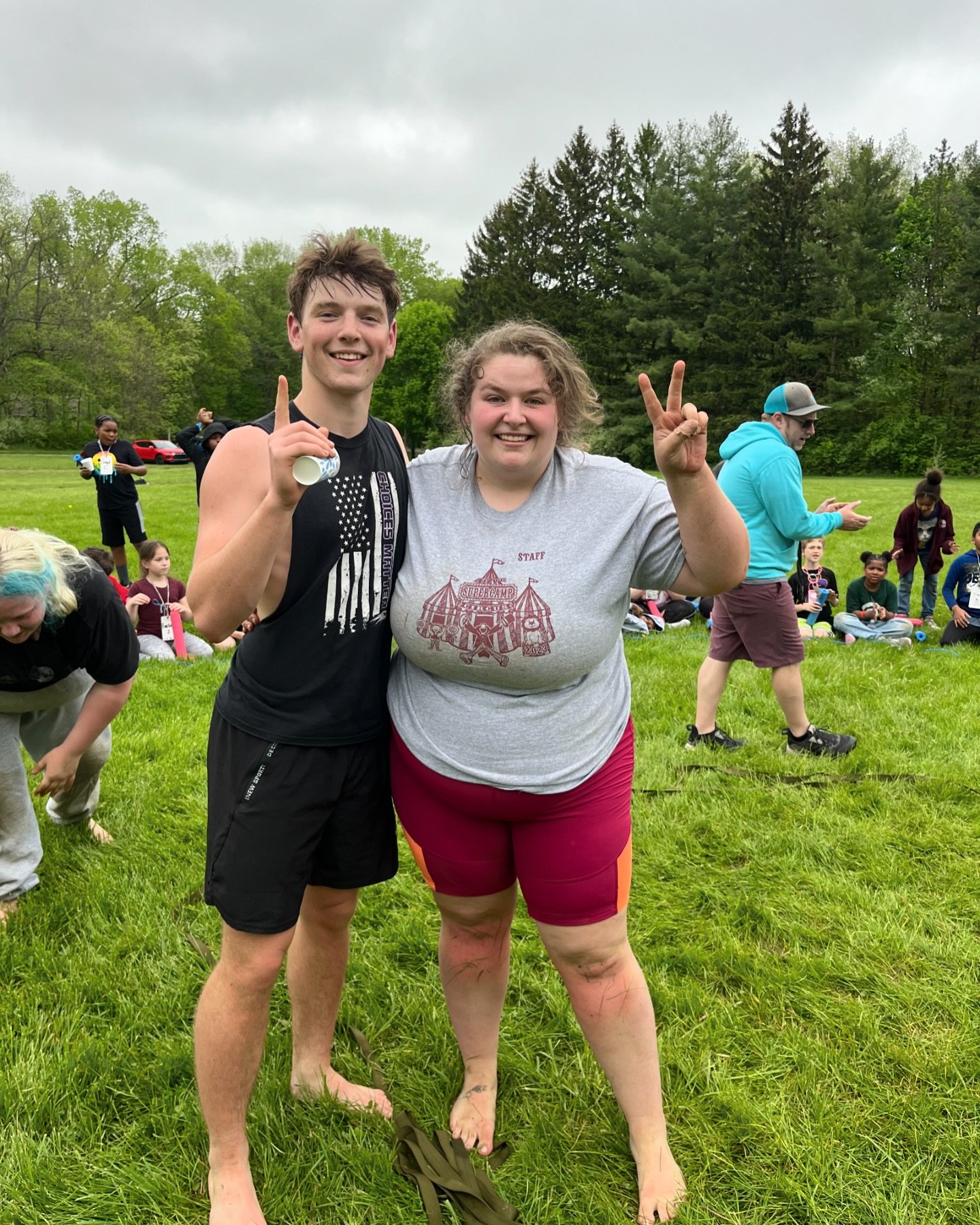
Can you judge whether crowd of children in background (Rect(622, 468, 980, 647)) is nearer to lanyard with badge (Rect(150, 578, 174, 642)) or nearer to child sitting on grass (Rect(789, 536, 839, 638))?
child sitting on grass (Rect(789, 536, 839, 638))

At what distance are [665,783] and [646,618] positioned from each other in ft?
14.5

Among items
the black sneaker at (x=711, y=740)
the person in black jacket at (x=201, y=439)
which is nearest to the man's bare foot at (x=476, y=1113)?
the black sneaker at (x=711, y=740)

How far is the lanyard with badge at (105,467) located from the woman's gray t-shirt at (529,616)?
953 cm

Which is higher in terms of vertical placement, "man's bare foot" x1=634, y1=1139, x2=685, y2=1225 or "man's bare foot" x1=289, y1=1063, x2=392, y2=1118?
"man's bare foot" x1=634, y1=1139, x2=685, y2=1225

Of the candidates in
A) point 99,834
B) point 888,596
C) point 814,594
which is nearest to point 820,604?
point 814,594

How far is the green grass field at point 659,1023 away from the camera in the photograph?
2.22 m

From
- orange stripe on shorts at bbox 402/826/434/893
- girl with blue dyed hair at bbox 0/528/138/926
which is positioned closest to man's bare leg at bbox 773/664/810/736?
orange stripe on shorts at bbox 402/826/434/893

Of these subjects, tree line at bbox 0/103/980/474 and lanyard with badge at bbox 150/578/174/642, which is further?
tree line at bbox 0/103/980/474

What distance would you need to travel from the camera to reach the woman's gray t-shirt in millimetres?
1952

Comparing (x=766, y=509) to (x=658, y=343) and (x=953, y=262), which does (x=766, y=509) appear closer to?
(x=658, y=343)

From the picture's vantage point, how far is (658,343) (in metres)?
39.2

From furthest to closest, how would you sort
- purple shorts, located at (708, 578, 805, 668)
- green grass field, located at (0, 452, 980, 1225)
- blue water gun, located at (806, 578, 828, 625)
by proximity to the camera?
blue water gun, located at (806, 578, 828, 625) → purple shorts, located at (708, 578, 805, 668) → green grass field, located at (0, 452, 980, 1225)

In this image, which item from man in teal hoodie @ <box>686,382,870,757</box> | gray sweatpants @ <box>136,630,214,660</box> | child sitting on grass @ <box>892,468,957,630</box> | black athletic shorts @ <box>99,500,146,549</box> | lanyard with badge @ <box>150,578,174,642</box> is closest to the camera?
man in teal hoodie @ <box>686,382,870,757</box>

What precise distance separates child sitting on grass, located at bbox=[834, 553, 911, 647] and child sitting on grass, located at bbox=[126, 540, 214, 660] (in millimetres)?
6286
